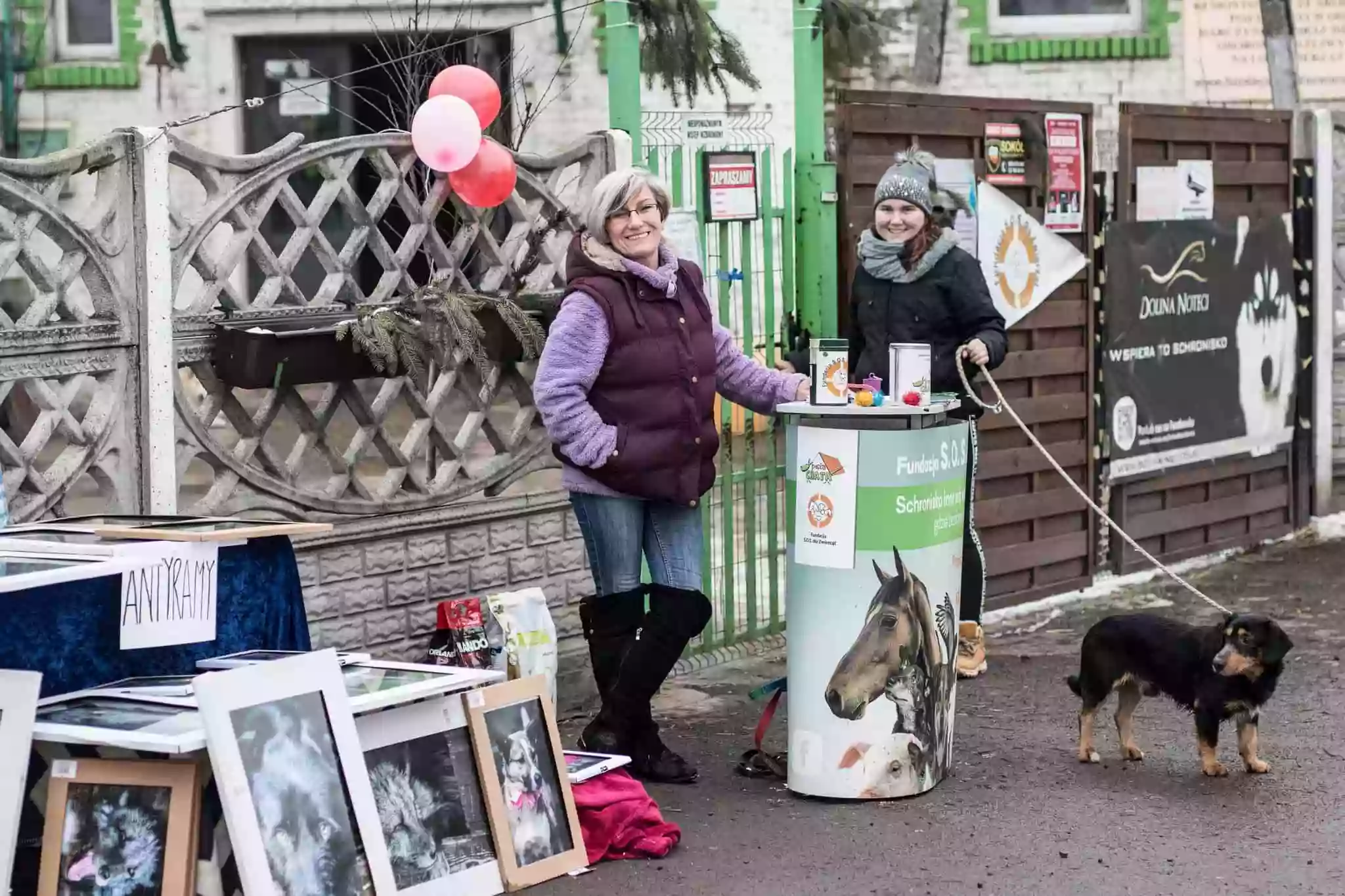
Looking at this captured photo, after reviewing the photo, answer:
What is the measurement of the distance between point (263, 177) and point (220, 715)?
7.69ft

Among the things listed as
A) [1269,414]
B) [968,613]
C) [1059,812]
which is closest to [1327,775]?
[1059,812]

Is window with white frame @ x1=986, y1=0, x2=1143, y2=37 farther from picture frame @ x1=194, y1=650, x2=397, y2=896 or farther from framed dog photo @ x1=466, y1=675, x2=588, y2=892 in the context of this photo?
picture frame @ x1=194, y1=650, x2=397, y2=896

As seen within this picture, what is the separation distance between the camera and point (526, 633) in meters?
6.27

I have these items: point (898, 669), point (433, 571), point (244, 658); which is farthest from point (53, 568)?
point (898, 669)

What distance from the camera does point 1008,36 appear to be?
52.1 feet

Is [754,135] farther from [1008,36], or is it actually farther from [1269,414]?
[1008,36]

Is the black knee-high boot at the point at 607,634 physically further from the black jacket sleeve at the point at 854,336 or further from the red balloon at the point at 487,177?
the black jacket sleeve at the point at 854,336

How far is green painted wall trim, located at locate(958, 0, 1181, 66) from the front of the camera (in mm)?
15617

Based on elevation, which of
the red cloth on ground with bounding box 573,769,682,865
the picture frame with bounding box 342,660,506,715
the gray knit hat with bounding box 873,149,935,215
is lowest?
the red cloth on ground with bounding box 573,769,682,865

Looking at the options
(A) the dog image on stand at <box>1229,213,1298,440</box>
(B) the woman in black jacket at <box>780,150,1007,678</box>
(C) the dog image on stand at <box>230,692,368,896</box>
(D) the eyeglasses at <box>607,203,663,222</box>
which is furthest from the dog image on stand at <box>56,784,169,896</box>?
(A) the dog image on stand at <box>1229,213,1298,440</box>

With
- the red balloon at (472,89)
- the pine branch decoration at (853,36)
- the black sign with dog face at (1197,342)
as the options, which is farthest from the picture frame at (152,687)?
the pine branch decoration at (853,36)

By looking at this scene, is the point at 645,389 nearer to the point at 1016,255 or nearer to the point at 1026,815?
the point at 1026,815

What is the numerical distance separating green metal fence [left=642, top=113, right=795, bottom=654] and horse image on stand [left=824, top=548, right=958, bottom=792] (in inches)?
75.9

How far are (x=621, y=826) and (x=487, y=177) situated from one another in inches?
90.9
